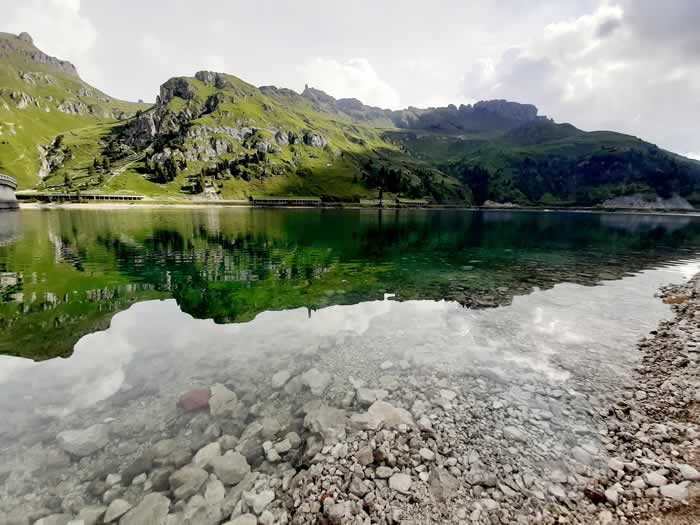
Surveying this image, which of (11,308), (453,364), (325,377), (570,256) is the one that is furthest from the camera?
(570,256)

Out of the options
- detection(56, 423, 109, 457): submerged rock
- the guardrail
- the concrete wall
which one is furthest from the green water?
the concrete wall

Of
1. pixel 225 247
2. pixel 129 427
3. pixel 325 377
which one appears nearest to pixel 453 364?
pixel 325 377


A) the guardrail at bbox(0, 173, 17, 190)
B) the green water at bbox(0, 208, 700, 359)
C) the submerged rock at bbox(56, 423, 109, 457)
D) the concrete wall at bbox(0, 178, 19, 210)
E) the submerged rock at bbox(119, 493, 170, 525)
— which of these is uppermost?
the guardrail at bbox(0, 173, 17, 190)

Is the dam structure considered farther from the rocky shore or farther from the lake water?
the rocky shore

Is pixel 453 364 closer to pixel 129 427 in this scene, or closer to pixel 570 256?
pixel 129 427

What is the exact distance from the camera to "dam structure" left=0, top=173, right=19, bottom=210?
164 m

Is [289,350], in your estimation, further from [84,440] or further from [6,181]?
[6,181]

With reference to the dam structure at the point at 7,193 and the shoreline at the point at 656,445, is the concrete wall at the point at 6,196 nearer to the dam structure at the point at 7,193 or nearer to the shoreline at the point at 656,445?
the dam structure at the point at 7,193

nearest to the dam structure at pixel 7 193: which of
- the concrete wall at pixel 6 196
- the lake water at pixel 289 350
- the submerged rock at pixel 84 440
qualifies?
the concrete wall at pixel 6 196

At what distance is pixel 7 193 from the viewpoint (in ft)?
557

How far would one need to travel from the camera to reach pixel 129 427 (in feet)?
38.2

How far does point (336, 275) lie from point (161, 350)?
72.4 feet

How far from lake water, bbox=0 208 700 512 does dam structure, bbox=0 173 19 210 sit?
186602 millimetres

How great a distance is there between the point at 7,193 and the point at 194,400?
236211 millimetres
